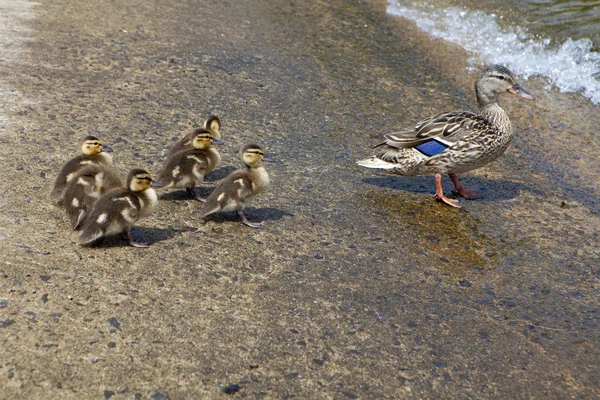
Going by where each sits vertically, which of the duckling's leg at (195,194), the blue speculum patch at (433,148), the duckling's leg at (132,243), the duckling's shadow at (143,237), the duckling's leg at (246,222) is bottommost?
the duckling's leg at (195,194)

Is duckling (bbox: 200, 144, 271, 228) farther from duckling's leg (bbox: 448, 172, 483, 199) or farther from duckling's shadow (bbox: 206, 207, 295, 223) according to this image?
duckling's leg (bbox: 448, 172, 483, 199)

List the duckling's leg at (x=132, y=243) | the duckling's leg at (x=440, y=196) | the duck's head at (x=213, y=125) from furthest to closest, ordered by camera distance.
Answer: the duck's head at (x=213, y=125), the duckling's leg at (x=440, y=196), the duckling's leg at (x=132, y=243)

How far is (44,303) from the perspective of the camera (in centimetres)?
382

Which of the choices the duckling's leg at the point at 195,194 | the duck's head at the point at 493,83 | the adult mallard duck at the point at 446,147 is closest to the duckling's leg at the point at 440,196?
the adult mallard duck at the point at 446,147

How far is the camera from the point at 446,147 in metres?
5.77

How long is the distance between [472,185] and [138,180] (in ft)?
9.84

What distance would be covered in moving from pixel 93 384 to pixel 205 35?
5.78m

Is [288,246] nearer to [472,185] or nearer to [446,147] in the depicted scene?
[446,147]

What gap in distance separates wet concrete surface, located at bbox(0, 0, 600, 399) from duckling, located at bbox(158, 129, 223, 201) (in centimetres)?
17

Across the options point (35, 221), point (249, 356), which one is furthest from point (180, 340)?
point (35, 221)

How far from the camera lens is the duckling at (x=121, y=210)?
14.3 feet

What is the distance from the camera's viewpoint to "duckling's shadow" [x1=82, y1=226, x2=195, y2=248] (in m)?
4.55

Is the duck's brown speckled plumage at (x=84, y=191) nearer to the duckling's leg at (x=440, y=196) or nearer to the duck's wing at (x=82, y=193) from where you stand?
the duck's wing at (x=82, y=193)

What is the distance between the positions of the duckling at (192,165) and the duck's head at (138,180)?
0.51 meters
